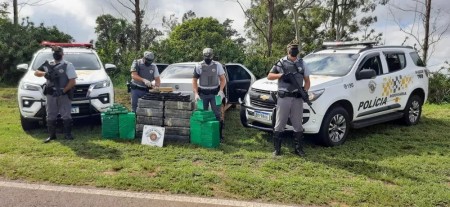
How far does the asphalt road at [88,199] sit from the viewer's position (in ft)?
14.3

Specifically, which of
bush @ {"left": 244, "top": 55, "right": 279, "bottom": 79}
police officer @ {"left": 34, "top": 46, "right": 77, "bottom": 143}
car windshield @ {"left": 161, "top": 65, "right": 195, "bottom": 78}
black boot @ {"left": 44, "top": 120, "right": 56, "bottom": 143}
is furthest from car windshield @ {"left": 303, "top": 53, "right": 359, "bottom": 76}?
bush @ {"left": 244, "top": 55, "right": 279, "bottom": 79}

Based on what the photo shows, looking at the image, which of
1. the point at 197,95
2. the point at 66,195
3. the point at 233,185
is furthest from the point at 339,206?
the point at 197,95

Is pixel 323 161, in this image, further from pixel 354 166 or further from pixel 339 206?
pixel 339 206

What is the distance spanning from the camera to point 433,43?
54.0ft

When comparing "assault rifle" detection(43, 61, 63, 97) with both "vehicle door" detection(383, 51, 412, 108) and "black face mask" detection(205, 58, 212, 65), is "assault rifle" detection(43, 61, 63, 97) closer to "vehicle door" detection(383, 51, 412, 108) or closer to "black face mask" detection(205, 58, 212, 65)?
"black face mask" detection(205, 58, 212, 65)

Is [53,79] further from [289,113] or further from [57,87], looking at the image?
[289,113]

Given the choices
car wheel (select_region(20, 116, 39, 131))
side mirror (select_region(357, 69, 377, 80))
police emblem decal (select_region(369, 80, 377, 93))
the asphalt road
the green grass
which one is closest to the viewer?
the asphalt road

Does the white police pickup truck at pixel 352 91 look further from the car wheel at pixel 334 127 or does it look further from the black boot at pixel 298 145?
the black boot at pixel 298 145

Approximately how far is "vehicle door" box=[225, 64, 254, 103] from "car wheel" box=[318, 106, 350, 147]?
12.5 feet

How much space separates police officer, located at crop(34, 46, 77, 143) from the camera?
6.86 metres

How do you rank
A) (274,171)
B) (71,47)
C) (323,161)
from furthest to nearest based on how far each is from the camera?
(71,47), (323,161), (274,171)

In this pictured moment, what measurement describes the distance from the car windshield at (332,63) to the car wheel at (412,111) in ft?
6.70

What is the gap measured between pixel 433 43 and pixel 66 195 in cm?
1621

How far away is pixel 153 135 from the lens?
22.6 feet
